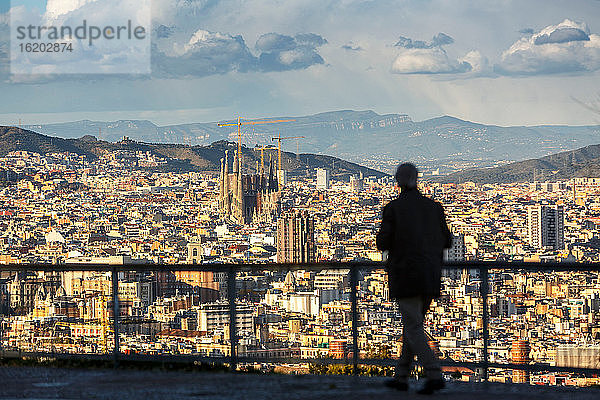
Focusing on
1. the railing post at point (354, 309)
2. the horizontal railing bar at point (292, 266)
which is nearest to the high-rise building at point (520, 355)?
the horizontal railing bar at point (292, 266)

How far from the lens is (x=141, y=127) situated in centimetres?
11094

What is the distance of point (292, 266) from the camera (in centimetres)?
1047

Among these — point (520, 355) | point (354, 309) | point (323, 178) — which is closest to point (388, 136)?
point (323, 178)

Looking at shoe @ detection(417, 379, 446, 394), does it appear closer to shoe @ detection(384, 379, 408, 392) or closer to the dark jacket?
shoe @ detection(384, 379, 408, 392)

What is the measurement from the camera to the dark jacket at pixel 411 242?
322 inches

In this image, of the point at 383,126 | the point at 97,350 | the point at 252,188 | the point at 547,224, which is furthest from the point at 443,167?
the point at 97,350

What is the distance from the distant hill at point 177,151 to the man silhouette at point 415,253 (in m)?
80.7

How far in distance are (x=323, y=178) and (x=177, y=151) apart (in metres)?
15.9

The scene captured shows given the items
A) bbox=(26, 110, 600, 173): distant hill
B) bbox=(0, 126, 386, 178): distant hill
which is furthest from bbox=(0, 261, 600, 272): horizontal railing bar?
bbox=(0, 126, 386, 178): distant hill

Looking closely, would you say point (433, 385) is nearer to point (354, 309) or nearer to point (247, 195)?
point (354, 309)

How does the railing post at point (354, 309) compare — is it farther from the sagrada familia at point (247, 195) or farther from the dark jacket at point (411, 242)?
the sagrada familia at point (247, 195)

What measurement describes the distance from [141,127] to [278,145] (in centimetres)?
1724

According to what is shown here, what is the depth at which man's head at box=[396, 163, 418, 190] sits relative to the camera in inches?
325

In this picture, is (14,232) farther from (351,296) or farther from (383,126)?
(351,296)
